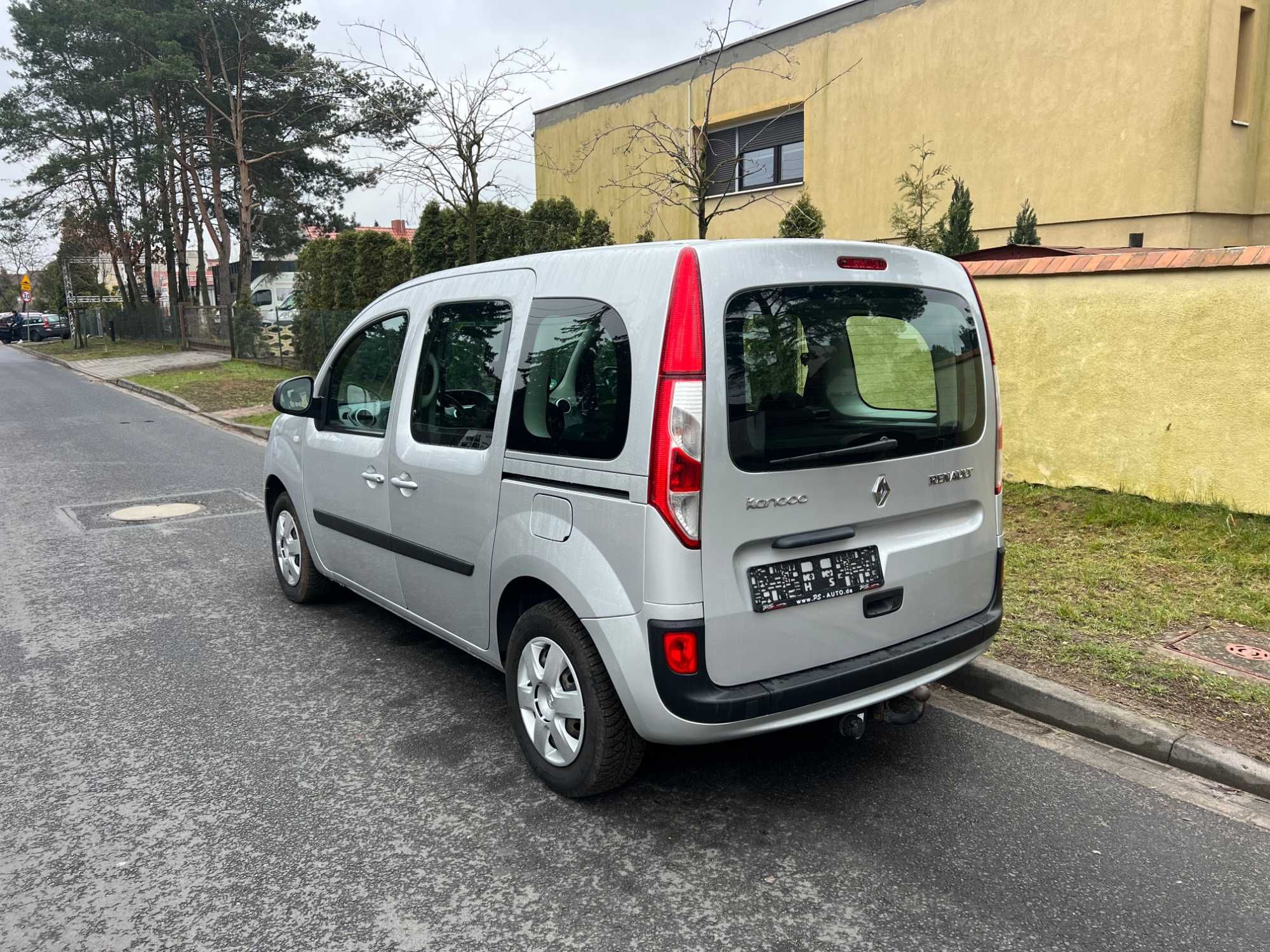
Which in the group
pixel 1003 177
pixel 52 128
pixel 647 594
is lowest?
pixel 647 594

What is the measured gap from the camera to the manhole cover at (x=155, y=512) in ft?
26.5

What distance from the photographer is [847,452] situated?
124 inches

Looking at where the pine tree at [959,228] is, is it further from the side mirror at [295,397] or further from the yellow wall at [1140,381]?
the side mirror at [295,397]

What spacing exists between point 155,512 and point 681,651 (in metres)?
6.91

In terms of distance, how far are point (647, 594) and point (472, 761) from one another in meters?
1.27

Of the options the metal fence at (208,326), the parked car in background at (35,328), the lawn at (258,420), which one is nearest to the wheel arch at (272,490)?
the lawn at (258,420)

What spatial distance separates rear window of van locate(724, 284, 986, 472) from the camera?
2.96m

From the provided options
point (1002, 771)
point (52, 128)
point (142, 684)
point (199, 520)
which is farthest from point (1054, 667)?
point (52, 128)

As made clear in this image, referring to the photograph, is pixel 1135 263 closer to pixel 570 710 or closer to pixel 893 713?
pixel 893 713

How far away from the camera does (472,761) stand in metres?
3.69

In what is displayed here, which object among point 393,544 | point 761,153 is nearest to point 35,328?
point 761,153

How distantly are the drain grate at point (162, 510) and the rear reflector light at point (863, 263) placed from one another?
6451 millimetres

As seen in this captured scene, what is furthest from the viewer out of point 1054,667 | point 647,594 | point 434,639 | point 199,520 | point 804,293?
point 199,520

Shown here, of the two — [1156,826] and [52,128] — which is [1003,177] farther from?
[52,128]
